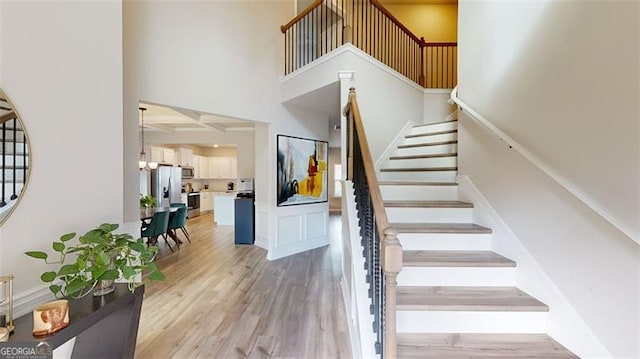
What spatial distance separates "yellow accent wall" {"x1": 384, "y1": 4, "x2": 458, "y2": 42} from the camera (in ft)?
19.9

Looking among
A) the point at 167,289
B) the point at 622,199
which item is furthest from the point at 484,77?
the point at 167,289

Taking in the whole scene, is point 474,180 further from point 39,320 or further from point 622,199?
point 39,320

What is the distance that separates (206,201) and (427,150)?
330 inches

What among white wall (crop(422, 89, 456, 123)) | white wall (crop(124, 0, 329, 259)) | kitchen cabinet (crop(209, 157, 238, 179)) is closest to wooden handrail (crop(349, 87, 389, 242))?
white wall (crop(124, 0, 329, 259))

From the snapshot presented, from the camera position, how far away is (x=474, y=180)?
7.69 ft

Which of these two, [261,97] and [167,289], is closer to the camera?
[167,289]

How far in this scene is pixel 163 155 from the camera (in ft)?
26.9

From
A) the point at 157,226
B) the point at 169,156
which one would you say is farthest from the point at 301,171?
the point at 169,156

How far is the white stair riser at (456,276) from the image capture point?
5.79 ft

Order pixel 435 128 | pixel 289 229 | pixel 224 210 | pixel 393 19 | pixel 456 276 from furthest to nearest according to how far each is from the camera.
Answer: pixel 224 210
pixel 289 229
pixel 393 19
pixel 435 128
pixel 456 276

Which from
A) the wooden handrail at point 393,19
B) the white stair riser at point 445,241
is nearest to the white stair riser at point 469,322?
the white stair riser at point 445,241

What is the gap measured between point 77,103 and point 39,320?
→ 1.19 meters

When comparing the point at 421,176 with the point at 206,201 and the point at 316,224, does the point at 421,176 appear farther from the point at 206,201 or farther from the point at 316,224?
the point at 206,201

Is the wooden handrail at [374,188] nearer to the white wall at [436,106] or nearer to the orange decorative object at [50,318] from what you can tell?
the orange decorative object at [50,318]
